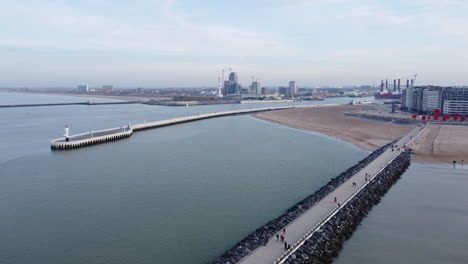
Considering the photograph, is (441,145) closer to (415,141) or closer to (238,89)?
(415,141)

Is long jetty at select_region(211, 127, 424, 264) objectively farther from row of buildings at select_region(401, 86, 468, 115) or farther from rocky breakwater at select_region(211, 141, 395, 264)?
row of buildings at select_region(401, 86, 468, 115)

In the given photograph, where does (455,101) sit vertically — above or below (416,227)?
above

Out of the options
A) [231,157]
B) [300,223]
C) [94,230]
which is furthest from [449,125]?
[94,230]

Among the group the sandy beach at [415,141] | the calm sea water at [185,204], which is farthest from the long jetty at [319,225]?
the sandy beach at [415,141]

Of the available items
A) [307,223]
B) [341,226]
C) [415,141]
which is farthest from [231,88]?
[307,223]

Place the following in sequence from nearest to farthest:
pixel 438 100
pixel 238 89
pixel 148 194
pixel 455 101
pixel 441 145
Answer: pixel 148 194 < pixel 441 145 < pixel 455 101 < pixel 438 100 < pixel 238 89

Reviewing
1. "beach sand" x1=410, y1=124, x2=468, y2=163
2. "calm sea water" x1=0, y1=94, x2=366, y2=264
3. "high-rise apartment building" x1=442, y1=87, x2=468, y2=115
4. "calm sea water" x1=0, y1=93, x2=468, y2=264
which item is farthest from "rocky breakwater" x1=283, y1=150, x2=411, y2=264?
"high-rise apartment building" x1=442, y1=87, x2=468, y2=115

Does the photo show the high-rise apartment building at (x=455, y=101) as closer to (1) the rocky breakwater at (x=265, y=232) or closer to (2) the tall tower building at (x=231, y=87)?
(1) the rocky breakwater at (x=265, y=232)

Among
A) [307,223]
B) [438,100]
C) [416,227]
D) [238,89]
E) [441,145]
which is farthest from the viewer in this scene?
[238,89]
